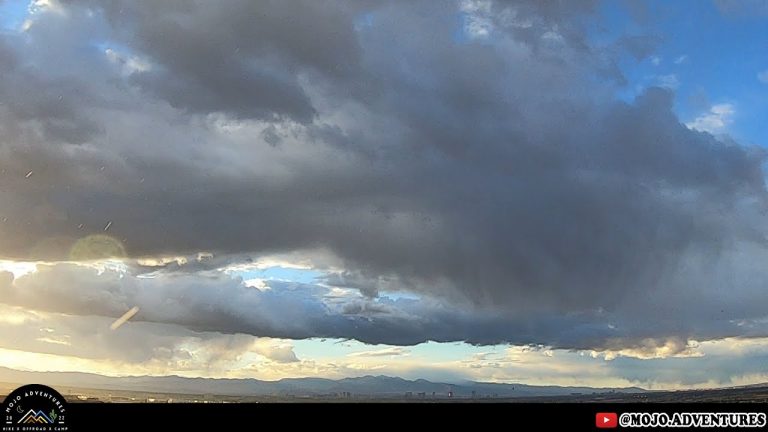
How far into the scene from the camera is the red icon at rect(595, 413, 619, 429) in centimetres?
5978

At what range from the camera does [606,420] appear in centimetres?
6009

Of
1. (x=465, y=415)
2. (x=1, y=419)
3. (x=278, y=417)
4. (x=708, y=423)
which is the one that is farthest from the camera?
(x=278, y=417)

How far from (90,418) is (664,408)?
154 feet

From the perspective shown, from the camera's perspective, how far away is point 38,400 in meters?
54.7

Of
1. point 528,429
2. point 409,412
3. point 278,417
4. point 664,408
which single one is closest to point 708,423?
point 664,408

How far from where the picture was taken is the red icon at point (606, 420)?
59781mm

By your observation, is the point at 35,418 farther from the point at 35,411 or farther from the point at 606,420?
the point at 606,420

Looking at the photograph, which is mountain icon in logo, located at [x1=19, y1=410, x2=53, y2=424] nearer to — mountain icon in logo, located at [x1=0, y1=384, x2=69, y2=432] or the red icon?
mountain icon in logo, located at [x1=0, y1=384, x2=69, y2=432]

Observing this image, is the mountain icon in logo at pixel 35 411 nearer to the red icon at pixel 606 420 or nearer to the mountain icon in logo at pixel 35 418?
the mountain icon in logo at pixel 35 418

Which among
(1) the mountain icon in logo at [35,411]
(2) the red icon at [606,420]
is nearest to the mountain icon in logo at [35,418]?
(1) the mountain icon in logo at [35,411]

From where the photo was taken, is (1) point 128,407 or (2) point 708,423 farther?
(1) point 128,407

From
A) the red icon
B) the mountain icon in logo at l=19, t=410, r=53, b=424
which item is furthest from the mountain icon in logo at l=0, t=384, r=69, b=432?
the red icon

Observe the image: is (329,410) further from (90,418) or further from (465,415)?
(90,418)

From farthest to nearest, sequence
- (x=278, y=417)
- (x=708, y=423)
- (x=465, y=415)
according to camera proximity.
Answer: (x=278, y=417) → (x=465, y=415) → (x=708, y=423)
